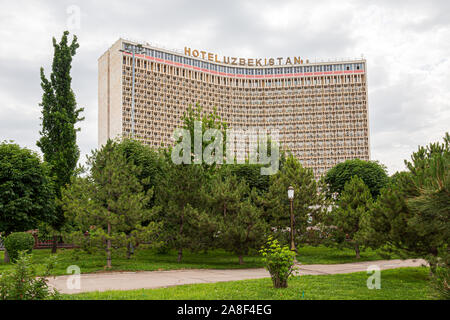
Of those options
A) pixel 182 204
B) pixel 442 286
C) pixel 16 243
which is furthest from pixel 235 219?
pixel 442 286

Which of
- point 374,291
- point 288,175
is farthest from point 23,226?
point 374,291

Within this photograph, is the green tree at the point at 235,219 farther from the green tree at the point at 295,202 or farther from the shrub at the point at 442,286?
the shrub at the point at 442,286

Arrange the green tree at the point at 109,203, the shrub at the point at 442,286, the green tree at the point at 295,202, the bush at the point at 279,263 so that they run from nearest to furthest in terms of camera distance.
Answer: the shrub at the point at 442,286, the bush at the point at 279,263, the green tree at the point at 109,203, the green tree at the point at 295,202

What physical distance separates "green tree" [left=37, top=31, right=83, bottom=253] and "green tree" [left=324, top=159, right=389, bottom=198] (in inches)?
1305

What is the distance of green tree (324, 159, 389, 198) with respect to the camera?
47438 mm

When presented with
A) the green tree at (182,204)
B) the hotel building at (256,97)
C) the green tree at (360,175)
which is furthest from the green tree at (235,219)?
the hotel building at (256,97)

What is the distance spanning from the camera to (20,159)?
23047 millimetres

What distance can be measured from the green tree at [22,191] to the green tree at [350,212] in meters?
17.9

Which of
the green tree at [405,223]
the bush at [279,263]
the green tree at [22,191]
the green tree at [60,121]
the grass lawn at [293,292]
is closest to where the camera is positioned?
the grass lawn at [293,292]

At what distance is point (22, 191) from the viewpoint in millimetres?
22516

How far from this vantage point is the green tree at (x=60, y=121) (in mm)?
25375

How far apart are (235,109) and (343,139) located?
110 feet

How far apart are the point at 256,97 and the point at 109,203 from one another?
102 meters
